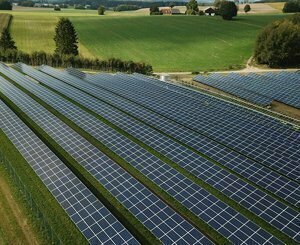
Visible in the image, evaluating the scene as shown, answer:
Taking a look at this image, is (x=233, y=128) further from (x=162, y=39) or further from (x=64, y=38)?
(x=162, y=39)

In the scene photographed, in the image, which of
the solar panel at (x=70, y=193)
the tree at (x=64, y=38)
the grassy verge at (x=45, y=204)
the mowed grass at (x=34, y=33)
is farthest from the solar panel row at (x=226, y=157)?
the mowed grass at (x=34, y=33)

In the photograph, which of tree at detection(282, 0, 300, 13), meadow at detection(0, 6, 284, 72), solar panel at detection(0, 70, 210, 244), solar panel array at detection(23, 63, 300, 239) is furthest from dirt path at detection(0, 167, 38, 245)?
tree at detection(282, 0, 300, 13)

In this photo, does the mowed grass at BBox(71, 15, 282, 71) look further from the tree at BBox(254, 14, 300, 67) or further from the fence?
the fence

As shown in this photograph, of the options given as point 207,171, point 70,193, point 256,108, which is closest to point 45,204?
point 70,193

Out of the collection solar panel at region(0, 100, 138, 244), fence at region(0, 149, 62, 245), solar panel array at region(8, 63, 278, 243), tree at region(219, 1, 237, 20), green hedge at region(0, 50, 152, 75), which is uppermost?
tree at region(219, 1, 237, 20)

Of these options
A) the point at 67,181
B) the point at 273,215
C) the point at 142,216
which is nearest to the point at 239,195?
the point at 273,215

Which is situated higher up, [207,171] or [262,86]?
[207,171]

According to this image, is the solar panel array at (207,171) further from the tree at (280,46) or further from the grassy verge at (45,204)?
the tree at (280,46)
